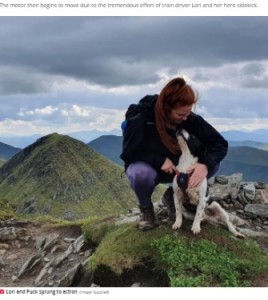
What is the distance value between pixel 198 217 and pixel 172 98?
248 cm

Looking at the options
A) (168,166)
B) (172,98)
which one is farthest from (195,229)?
(172,98)

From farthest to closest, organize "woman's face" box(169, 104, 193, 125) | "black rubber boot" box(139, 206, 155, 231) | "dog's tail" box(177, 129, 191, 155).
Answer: "black rubber boot" box(139, 206, 155, 231) → "dog's tail" box(177, 129, 191, 155) → "woman's face" box(169, 104, 193, 125)

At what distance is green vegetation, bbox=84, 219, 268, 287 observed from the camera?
8469 mm

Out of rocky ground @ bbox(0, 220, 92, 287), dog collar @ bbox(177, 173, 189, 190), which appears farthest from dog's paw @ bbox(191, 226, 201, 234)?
rocky ground @ bbox(0, 220, 92, 287)

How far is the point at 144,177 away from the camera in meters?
9.38

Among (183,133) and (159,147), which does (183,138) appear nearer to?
(183,133)

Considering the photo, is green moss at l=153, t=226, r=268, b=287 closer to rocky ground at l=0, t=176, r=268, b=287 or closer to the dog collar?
the dog collar

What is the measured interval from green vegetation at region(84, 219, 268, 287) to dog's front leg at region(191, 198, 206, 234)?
5.8 inches

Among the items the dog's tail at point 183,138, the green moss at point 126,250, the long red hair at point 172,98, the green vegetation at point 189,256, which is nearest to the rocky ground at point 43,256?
the green moss at point 126,250

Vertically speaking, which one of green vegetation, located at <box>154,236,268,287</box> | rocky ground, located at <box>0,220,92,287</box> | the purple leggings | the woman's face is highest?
the woman's face

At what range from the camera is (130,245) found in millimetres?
9438

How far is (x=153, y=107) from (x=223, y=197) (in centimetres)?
617

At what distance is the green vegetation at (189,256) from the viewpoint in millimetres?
8469

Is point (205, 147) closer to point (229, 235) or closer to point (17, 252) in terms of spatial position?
point (229, 235)
